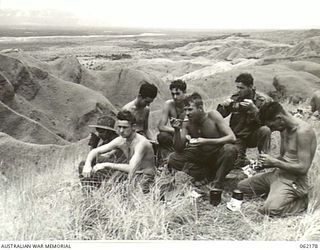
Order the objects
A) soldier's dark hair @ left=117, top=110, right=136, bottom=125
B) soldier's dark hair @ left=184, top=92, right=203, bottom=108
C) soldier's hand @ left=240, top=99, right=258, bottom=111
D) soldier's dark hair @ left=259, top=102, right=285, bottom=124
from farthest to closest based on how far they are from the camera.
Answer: soldier's hand @ left=240, top=99, right=258, bottom=111
soldier's dark hair @ left=184, top=92, right=203, bottom=108
soldier's dark hair @ left=117, top=110, right=136, bottom=125
soldier's dark hair @ left=259, top=102, right=285, bottom=124

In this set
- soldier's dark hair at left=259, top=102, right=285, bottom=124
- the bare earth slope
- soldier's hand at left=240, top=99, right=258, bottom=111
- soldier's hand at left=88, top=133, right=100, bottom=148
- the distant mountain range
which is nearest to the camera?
soldier's dark hair at left=259, top=102, right=285, bottom=124

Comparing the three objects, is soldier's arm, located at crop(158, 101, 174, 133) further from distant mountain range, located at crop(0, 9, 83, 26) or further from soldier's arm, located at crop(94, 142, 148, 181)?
distant mountain range, located at crop(0, 9, 83, 26)

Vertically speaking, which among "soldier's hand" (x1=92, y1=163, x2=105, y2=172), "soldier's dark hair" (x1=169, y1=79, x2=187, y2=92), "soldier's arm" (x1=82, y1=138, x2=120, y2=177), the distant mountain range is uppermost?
the distant mountain range

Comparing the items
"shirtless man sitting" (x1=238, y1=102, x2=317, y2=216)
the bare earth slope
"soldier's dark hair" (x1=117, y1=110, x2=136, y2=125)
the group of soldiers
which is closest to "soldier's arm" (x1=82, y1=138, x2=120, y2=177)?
the group of soldiers

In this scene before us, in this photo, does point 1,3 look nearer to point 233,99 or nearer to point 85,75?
point 85,75

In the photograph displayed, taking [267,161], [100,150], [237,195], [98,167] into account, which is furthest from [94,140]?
[267,161]

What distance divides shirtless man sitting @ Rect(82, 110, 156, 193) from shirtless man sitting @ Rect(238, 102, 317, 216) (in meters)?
0.64

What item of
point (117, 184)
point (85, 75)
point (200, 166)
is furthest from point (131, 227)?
point (85, 75)

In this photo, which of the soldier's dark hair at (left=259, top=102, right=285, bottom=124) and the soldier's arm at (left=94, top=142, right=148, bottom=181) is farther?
the soldier's arm at (left=94, top=142, right=148, bottom=181)

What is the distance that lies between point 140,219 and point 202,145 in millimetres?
592

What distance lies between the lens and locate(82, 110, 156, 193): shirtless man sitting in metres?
2.96

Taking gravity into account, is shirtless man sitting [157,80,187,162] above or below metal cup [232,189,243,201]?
above

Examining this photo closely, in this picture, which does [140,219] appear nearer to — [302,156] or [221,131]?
[221,131]

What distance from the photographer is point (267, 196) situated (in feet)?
9.97
